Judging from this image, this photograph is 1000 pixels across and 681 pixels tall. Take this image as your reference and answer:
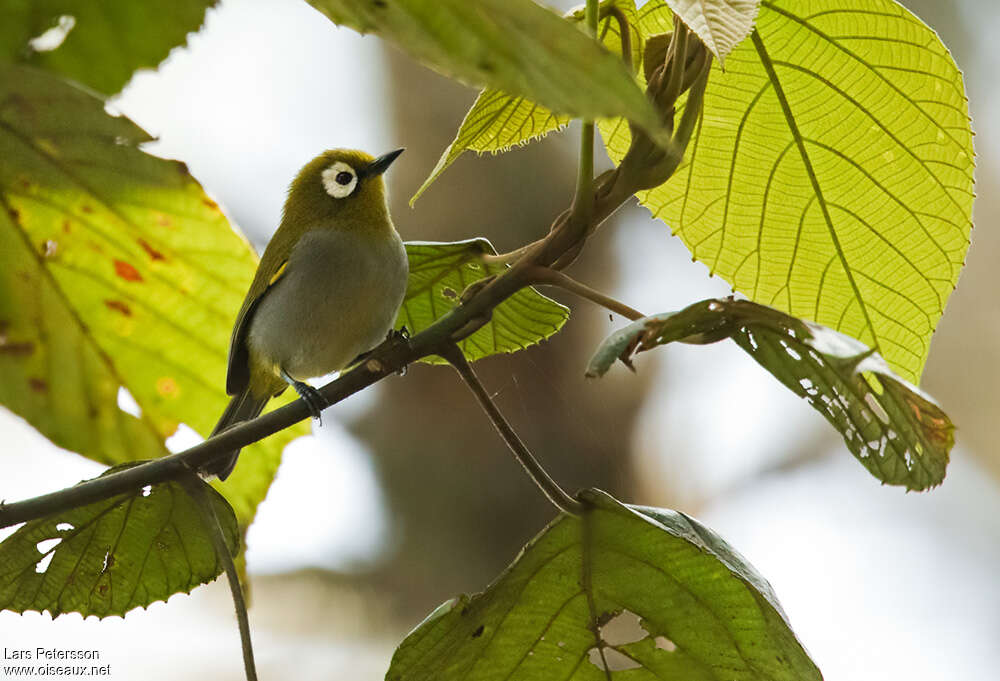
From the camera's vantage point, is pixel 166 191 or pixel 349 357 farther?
pixel 349 357

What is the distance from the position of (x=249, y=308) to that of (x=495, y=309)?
56cm

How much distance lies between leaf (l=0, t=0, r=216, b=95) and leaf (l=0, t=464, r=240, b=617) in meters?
0.26

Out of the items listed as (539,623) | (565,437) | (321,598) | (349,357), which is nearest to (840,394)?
(539,623)

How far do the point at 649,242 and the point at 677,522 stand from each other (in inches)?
80.5

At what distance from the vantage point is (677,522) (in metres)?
0.60

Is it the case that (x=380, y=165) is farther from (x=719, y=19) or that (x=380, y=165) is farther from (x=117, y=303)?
(x=719, y=19)

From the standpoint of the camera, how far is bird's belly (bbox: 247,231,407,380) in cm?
106

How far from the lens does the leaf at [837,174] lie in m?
0.70

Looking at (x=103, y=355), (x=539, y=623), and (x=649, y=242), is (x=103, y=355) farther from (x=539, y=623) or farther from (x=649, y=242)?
(x=649, y=242)

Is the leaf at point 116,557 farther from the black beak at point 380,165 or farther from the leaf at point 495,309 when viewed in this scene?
the black beak at point 380,165

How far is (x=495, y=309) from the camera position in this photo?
71cm

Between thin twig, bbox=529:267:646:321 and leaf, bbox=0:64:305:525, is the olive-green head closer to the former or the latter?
leaf, bbox=0:64:305:525

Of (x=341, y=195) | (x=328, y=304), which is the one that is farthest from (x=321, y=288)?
(x=341, y=195)

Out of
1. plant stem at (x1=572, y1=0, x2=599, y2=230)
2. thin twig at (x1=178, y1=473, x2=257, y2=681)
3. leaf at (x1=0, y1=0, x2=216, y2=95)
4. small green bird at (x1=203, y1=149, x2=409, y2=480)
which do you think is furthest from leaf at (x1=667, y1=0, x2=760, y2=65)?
small green bird at (x1=203, y1=149, x2=409, y2=480)
